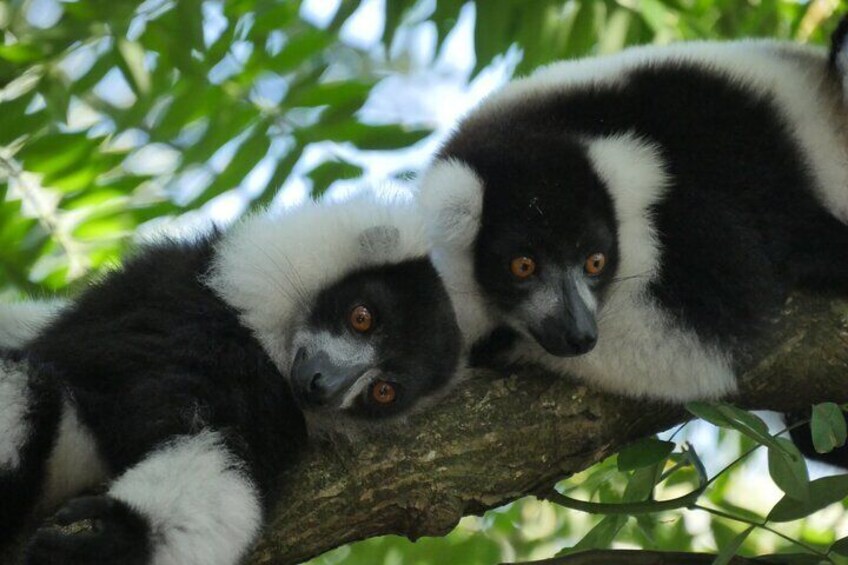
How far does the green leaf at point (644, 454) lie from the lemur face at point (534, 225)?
76 centimetres

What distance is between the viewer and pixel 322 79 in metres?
5.58

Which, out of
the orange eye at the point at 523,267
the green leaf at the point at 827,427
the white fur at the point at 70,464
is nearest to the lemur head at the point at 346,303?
the orange eye at the point at 523,267

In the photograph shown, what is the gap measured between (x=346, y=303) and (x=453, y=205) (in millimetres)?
672

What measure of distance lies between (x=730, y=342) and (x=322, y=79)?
234 cm

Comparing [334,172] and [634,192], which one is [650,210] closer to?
[634,192]

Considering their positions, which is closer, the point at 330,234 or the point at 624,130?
the point at 330,234

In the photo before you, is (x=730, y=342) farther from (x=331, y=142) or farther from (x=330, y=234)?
(x=331, y=142)

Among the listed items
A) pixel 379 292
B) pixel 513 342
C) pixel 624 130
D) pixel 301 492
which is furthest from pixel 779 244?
pixel 301 492

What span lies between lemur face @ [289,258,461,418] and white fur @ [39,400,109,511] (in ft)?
2.36

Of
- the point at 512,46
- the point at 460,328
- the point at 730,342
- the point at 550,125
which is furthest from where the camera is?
the point at 512,46

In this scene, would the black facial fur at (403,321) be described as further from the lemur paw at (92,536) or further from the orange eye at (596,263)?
the lemur paw at (92,536)

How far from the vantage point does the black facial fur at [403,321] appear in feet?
14.2

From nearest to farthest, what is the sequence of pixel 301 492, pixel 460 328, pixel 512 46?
pixel 301 492 → pixel 460 328 → pixel 512 46

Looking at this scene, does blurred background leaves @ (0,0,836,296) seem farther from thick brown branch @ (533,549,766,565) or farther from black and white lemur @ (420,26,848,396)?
thick brown branch @ (533,549,766,565)
